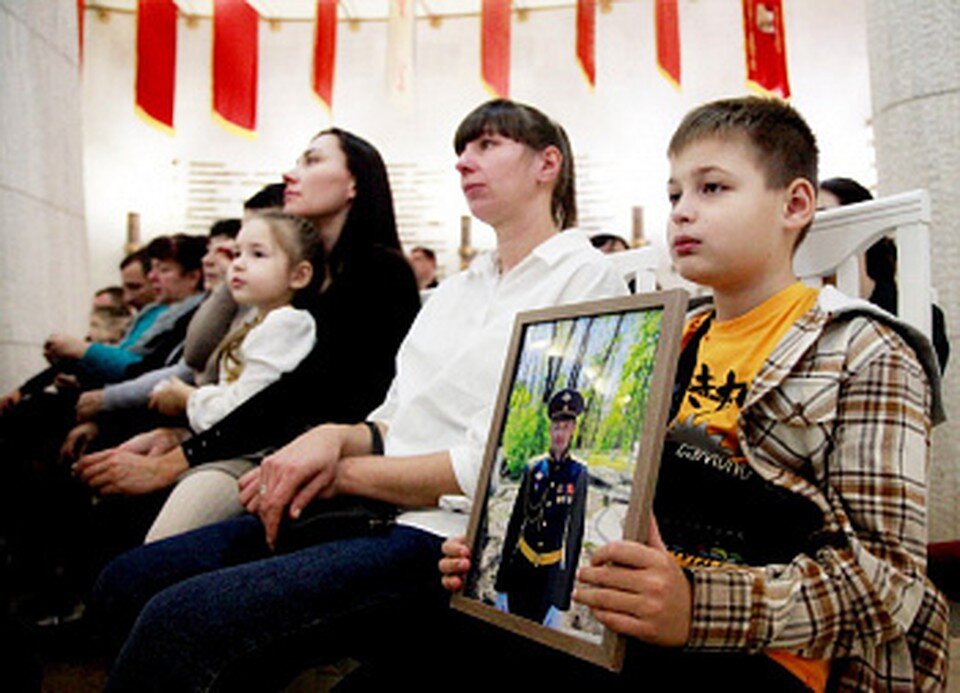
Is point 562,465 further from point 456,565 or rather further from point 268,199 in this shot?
point 268,199

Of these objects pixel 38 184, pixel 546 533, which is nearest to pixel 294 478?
pixel 546 533

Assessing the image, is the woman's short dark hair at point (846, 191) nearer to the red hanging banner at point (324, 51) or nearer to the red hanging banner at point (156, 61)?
the red hanging banner at point (324, 51)

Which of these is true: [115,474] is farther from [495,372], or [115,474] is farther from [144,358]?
[495,372]

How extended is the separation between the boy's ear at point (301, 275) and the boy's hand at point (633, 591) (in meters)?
1.42

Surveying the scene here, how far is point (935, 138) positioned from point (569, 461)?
187 cm

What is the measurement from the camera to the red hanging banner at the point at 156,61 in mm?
6184

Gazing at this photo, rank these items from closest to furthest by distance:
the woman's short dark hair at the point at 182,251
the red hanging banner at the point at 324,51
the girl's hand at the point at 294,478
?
the girl's hand at the point at 294,478, the woman's short dark hair at the point at 182,251, the red hanging banner at the point at 324,51

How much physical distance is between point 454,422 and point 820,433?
2.07 feet

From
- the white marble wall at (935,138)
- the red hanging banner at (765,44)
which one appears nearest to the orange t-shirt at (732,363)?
the white marble wall at (935,138)

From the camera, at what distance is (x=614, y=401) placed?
799 millimetres

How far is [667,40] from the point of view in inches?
225

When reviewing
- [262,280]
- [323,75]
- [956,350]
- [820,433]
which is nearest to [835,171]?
[323,75]

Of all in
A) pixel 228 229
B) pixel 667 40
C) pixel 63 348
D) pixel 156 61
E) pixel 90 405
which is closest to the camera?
pixel 90 405

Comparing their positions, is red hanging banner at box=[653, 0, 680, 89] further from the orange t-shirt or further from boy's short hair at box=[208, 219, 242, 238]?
the orange t-shirt
